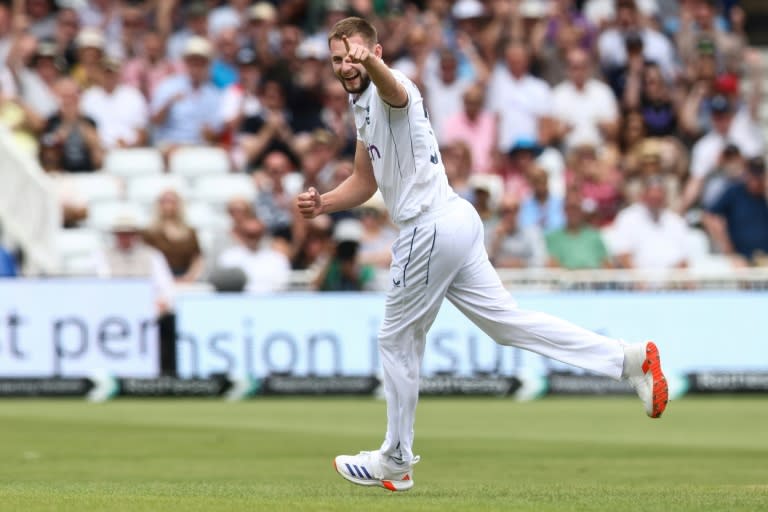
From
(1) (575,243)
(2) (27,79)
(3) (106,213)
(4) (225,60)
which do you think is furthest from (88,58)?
(1) (575,243)

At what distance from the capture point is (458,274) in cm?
819

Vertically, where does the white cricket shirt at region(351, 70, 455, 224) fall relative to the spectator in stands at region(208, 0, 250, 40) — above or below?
below

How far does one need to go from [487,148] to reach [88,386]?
226 inches

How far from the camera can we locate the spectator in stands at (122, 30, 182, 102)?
2002 cm

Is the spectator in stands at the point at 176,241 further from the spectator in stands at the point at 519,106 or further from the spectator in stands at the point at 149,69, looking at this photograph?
the spectator in stands at the point at 519,106

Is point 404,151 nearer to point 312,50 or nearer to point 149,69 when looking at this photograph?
point 312,50

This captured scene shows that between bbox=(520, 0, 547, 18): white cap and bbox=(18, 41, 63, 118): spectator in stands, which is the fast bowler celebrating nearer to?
bbox=(18, 41, 63, 118): spectator in stands

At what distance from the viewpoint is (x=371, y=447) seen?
37.4 feet

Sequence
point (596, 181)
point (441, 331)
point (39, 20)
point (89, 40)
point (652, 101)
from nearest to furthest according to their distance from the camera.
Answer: point (441, 331)
point (596, 181)
point (89, 40)
point (39, 20)
point (652, 101)

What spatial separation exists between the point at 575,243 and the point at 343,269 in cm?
254

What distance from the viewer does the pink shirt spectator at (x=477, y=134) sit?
19547 millimetres

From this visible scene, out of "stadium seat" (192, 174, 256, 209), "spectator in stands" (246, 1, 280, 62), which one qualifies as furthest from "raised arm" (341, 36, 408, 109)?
"spectator in stands" (246, 1, 280, 62)

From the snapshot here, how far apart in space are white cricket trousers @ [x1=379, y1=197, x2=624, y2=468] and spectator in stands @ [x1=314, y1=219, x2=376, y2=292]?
8.54 m

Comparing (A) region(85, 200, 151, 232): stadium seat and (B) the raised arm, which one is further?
(A) region(85, 200, 151, 232): stadium seat
